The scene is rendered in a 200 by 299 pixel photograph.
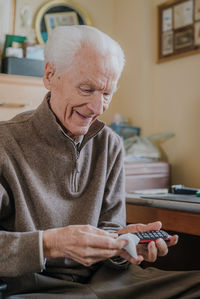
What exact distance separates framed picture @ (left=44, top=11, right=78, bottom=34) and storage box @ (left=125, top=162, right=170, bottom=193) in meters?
1.30

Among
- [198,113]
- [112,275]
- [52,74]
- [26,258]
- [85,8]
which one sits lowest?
[112,275]

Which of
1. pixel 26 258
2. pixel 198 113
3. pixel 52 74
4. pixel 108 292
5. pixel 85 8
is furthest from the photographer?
pixel 85 8

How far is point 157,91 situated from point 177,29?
A: 18.2 inches

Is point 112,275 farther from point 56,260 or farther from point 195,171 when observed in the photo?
point 195,171

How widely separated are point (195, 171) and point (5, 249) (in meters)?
1.91

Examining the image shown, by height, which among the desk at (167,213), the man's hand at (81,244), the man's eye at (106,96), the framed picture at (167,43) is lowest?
the desk at (167,213)

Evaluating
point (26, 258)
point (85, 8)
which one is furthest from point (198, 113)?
point (26, 258)

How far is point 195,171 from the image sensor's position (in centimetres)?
269

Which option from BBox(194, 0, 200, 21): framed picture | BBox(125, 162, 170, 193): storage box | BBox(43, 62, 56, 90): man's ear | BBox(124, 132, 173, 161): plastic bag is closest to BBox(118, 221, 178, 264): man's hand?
BBox(43, 62, 56, 90): man's ear

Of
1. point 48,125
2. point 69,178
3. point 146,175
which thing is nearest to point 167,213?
point 69,178

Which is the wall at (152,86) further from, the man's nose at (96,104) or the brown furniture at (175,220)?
the man's nose at (96,104)

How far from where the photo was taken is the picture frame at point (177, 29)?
8.75 feet

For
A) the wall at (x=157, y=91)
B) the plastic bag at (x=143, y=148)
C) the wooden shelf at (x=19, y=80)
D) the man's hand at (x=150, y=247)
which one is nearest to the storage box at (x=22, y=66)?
the wooden shelf at (x=19, y=80)

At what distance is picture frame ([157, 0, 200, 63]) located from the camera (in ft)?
8.75
